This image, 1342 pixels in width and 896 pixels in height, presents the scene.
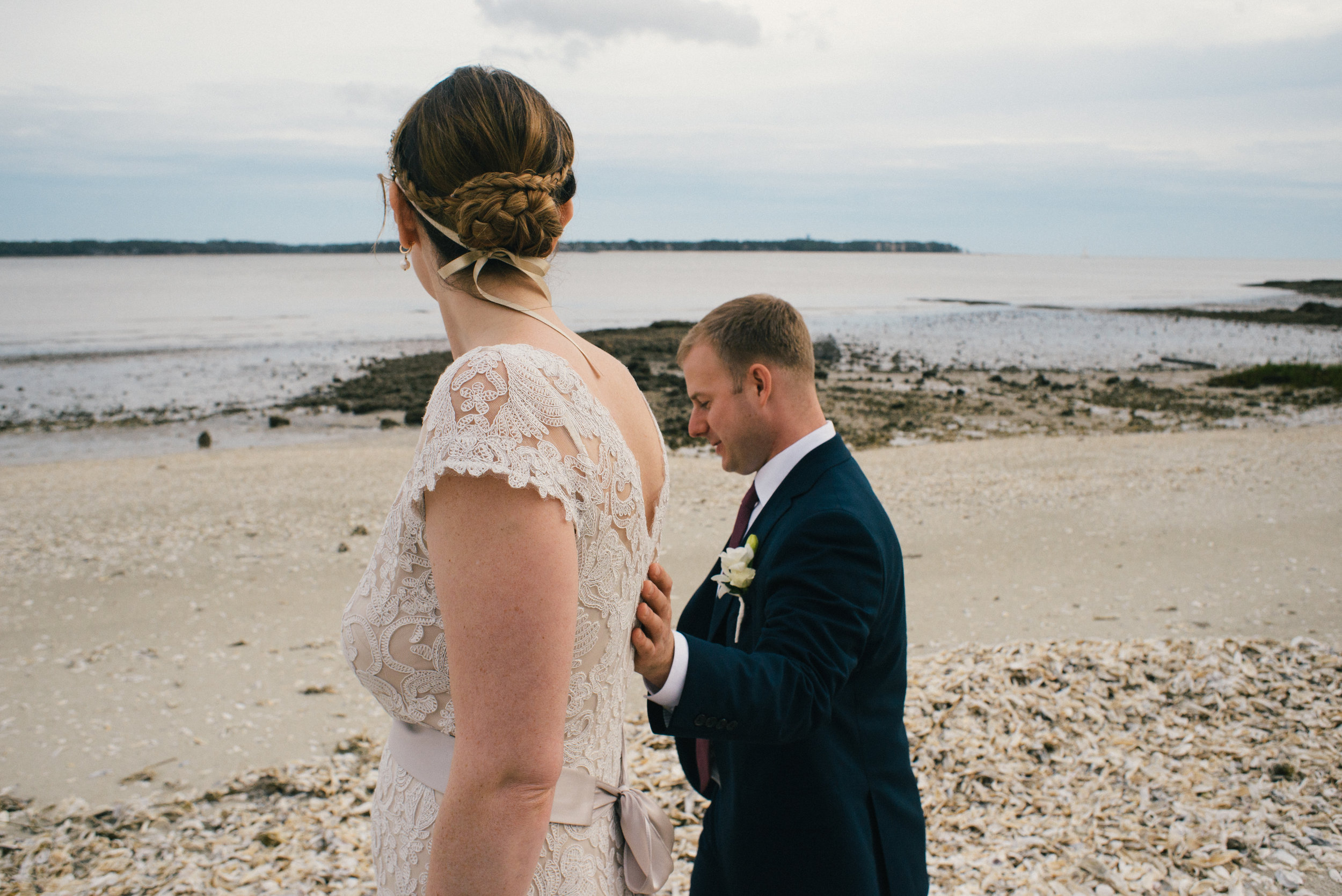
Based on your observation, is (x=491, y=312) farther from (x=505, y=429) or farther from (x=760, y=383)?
(x=760, y=383)

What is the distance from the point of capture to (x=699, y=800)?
16.0 ft

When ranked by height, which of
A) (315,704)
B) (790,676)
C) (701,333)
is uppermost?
(701,333)

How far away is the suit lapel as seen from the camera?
2566 mm

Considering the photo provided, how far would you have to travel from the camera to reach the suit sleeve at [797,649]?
196cm

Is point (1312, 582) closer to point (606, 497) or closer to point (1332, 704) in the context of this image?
point (1332, 704)

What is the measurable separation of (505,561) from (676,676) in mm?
766

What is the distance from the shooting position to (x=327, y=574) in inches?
356

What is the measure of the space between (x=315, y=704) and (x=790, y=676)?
5.19 m

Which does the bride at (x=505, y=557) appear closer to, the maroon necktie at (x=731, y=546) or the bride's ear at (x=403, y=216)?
the bride's ear at (x=403, y=216)

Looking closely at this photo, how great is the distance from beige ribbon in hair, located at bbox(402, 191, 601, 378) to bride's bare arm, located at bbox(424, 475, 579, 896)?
0.40 m

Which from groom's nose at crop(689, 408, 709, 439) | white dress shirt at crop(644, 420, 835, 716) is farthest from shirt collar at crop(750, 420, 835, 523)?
groom's nose at crop(689, 408, 709, 439)

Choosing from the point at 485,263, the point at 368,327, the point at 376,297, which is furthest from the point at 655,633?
the point at 376,297

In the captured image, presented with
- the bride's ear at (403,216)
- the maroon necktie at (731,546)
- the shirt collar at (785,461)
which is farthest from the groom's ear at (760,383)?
the bride's ear at (403,216)

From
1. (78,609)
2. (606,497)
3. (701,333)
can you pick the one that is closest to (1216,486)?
(701,333)
